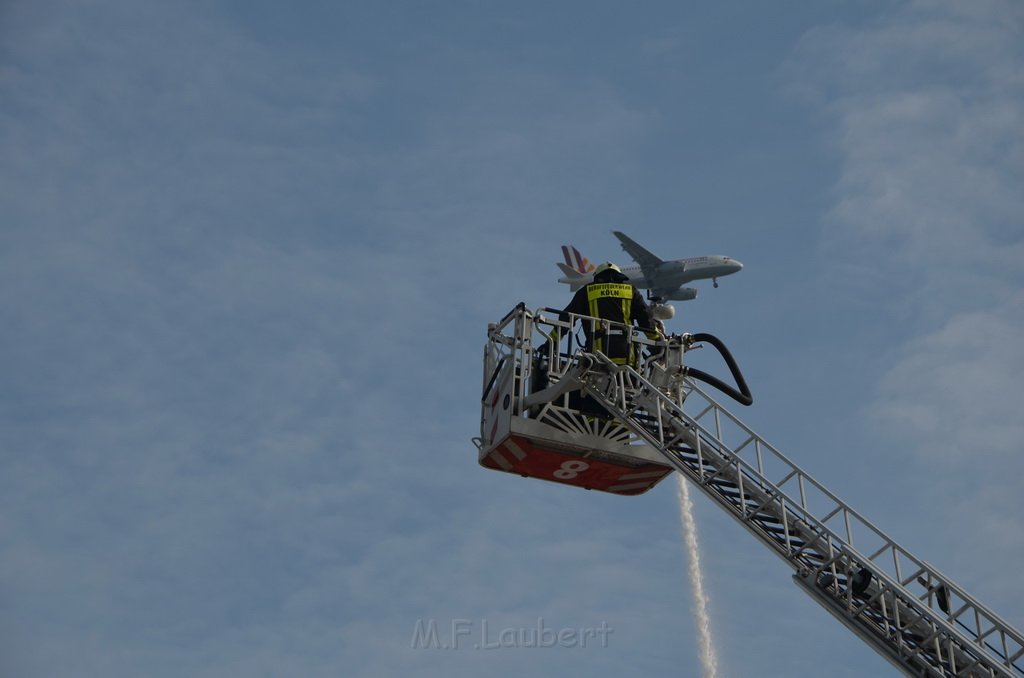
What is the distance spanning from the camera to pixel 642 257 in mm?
115500

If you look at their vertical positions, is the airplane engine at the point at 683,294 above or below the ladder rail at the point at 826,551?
above

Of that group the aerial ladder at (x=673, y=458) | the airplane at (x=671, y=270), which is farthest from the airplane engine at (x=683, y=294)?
the aerial ladder at (x=673, y=458)

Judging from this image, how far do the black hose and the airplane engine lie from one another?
8570 cm

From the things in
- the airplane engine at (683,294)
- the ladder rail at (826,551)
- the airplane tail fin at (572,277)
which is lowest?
the ladder rail at (826,551)

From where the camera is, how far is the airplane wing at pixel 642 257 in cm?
11444

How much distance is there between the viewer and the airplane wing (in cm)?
11444

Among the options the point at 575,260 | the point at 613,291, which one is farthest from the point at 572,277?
the point at 613,291

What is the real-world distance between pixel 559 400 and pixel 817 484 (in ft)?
19.3

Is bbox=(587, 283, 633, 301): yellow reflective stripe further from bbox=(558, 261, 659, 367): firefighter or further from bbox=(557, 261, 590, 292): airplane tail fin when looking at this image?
bbox=(557, 261, 590, 292): airplane tail fin

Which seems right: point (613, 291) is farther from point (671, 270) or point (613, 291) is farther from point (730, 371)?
point (671, 270)

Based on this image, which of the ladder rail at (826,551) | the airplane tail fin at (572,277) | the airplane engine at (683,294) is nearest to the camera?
the ladder rail at (826,551)

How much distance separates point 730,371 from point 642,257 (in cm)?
8997

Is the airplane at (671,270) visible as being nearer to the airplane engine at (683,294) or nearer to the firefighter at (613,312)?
the airplane engine at (683,294)

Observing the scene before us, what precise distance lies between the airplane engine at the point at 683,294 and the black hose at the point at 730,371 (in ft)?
281
